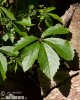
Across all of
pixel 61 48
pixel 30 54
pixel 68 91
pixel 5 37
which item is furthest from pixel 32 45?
pixel 68 91

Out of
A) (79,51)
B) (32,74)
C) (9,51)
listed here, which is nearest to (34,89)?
(32,74)

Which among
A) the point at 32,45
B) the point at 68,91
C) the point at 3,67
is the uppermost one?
the point at 32,45

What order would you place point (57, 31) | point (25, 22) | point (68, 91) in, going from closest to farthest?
point (57, 31)
point (25, 22)
point (68, 91)

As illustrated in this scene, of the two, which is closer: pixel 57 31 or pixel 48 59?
pixel 48 59

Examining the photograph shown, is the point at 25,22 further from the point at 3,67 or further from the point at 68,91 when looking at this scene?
the point at 68,91

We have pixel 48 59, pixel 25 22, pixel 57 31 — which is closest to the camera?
pixel 48 59

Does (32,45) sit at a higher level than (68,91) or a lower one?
higher

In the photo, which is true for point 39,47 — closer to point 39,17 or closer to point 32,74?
point 39,17

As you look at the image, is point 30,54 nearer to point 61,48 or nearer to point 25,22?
point 61,48
